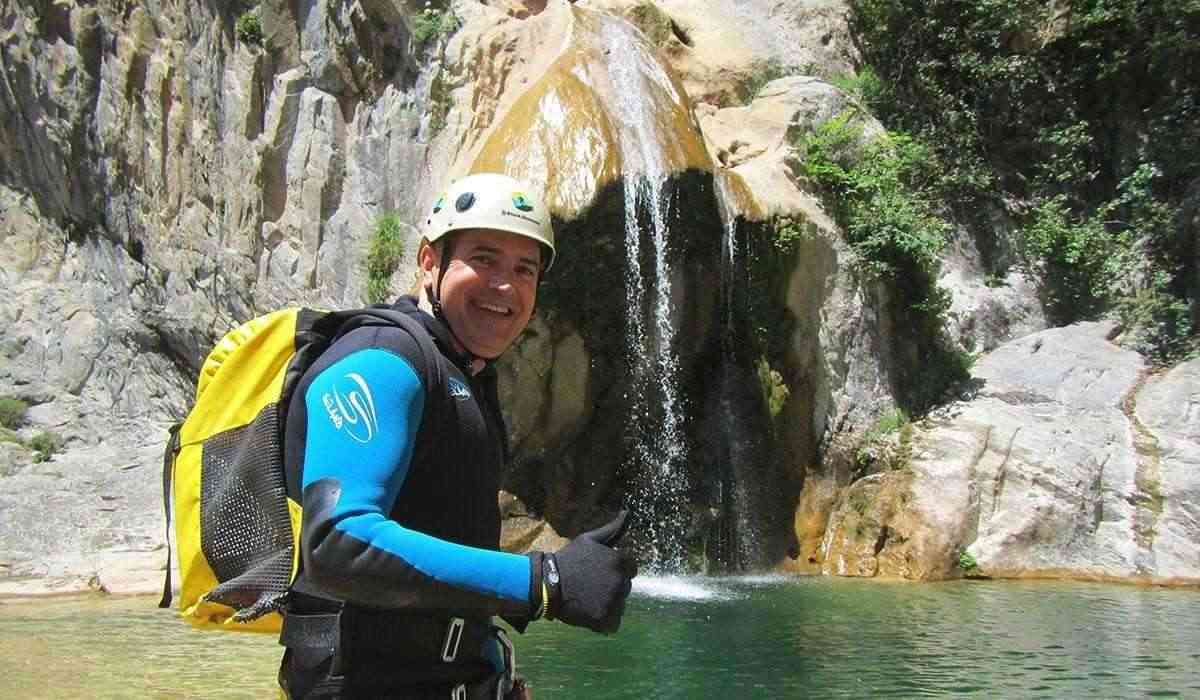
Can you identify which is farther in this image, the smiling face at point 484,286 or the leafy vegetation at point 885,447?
the leafy vegetation at point 885,447

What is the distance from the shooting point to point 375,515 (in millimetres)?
1561

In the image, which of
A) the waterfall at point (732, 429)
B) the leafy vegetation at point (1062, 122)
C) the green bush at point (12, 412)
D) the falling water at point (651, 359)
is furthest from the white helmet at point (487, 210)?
the leafy vegetation at point (1062, 122)

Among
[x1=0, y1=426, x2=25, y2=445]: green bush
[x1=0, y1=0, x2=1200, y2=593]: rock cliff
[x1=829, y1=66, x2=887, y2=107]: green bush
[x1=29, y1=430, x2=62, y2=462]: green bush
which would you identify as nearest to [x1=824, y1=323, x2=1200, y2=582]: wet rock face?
[x1=0, y1=0, x2=1200, y2=593]: rock cliff

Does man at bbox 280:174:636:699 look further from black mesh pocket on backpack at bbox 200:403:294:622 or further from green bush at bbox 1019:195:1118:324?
green bush at bbox 1019:195:1118:324

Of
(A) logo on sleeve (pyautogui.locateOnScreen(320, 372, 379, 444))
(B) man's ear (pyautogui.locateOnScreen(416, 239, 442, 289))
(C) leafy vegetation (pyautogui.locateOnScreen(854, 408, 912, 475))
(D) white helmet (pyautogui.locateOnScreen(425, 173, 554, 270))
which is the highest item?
(C) leafy vegetation (pyautogui.locateOnScreen(854, 408, 912, 475))

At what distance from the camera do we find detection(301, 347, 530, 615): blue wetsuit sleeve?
155 cm

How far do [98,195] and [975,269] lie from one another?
11893 millimetres

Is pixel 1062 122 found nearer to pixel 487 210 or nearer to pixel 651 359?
pixel 651 359

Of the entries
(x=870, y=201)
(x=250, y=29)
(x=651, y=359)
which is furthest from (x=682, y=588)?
(x=250, y=29)

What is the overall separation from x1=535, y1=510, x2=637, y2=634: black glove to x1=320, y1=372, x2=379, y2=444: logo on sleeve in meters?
0.32

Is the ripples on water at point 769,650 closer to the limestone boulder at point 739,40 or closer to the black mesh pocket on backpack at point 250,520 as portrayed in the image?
the black mesh pocket on backpack at point 250,520

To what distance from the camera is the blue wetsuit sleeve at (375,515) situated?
1.55m

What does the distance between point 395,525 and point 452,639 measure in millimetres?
267

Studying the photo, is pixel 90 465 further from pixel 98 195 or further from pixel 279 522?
pixel 279 522
